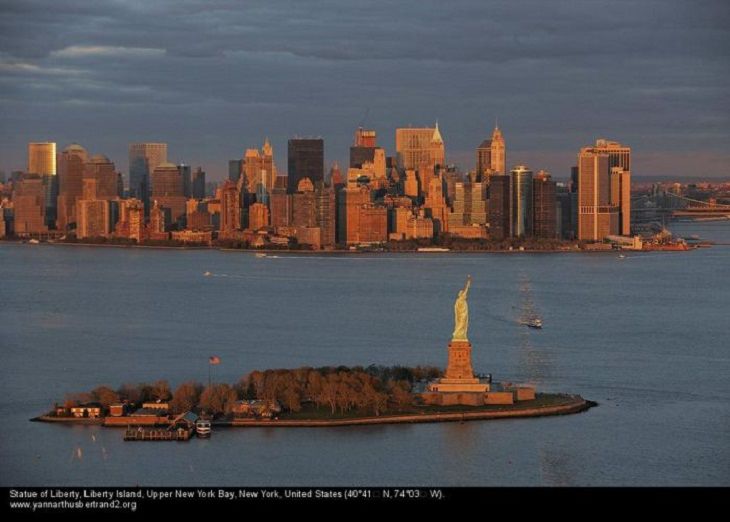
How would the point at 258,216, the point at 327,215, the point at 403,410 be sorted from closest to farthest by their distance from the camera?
the point at 403,410 < the point at 327,215 < the point at 258,216

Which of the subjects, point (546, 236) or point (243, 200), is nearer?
point (546, 236)

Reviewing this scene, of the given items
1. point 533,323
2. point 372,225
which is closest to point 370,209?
point 372,225

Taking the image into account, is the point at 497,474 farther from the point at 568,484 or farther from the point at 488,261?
the point at 488,261

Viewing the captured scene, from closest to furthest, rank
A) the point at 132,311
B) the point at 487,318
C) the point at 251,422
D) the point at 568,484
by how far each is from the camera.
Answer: the point at 568,484 < the point at 251,422 < the point at 487,318 < the point at 132,311

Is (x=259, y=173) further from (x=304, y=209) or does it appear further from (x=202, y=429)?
(x=202, y=429)

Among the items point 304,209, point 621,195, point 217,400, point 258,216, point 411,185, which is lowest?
point 217,400

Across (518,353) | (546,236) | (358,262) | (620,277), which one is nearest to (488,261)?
(358,262)

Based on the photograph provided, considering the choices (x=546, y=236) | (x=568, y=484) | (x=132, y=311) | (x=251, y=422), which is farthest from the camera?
(x=546, y=236)

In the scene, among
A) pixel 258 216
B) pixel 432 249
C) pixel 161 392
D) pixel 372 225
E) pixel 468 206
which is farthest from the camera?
pixel 258 216
